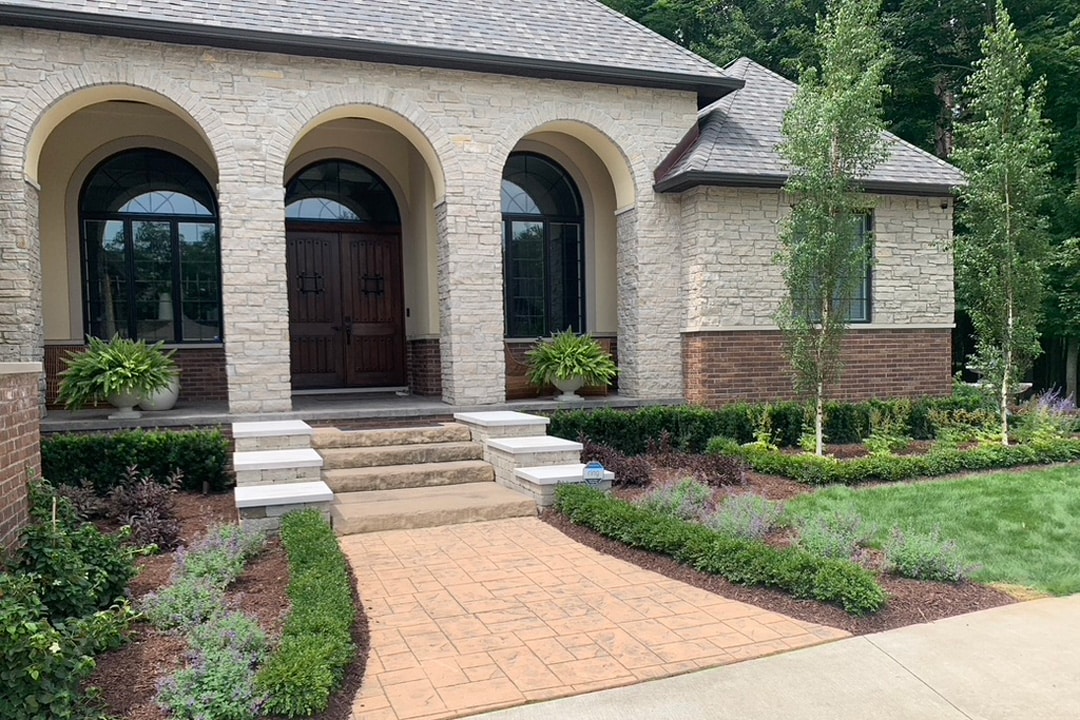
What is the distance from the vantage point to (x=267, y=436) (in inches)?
287

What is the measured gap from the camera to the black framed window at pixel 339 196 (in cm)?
1149

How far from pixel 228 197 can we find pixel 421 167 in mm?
3096

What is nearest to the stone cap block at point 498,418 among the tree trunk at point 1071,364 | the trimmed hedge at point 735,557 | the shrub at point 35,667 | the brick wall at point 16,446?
the trimmed hedge at point 735,557

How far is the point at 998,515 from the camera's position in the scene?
21.3ft

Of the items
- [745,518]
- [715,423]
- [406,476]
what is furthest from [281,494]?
[715,423]

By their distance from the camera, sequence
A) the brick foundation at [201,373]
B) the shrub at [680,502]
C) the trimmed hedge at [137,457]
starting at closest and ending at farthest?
the shrub at [680,502] → the trimmed hedge at [137,457] → the brick foundation at [201,373]

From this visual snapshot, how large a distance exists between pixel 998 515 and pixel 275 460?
6364 mm

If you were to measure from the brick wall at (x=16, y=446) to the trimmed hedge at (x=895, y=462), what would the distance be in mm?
6911

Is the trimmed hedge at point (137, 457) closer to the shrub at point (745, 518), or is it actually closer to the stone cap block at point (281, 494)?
the stone cap block at point (281, 494)

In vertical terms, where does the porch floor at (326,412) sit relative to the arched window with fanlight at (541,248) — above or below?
below

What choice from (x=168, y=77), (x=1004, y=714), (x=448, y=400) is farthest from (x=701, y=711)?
(x=168, y=77)

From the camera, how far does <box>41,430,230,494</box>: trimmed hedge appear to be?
290 inches

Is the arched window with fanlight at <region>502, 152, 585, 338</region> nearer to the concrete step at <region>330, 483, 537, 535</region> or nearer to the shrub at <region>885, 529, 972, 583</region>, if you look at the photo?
the concrete step at <region>330, 483, 537, 535</region>

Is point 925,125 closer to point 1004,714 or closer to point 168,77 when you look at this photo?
point 168,77
